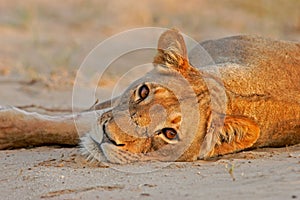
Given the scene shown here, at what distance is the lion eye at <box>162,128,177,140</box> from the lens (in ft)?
13.8

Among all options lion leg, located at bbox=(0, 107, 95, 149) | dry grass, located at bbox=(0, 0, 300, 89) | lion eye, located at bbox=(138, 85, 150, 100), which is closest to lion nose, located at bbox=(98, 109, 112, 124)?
lion eye, located at bbox=(138, 85, 150, 100)

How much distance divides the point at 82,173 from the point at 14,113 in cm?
121

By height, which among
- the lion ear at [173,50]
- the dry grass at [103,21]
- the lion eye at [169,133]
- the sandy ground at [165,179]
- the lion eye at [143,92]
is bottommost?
the sandy ground at [165,179]

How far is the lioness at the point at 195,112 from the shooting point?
4188mm

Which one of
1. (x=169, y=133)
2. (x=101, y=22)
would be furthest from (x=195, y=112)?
(x=101, y=22)

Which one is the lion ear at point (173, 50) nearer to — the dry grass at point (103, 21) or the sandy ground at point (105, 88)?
the sandy ground at point (105, 88)

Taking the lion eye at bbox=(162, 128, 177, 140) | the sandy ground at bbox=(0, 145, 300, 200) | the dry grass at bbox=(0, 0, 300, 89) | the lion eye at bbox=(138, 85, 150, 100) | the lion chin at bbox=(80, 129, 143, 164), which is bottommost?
the sandy ground at bbox=(0, 145, 300, 200)

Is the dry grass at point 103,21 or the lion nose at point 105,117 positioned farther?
the dry grass at point 103,21

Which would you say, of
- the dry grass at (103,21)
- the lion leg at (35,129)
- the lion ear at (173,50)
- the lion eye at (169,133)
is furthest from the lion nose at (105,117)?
the dry grass at (103,21)

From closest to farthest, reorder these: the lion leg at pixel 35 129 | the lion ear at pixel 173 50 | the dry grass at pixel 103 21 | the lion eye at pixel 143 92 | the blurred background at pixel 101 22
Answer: the lion eye at pixel 143 92, the lion ear at pixel 173 50, the lion leg at pixel 35 129, the blurred background at pixel 101 22, the dry grass at pixel 103 21

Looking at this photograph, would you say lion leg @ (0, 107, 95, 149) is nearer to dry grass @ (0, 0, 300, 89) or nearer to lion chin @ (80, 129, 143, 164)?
lion chin @ (80, 129, 143, 164)

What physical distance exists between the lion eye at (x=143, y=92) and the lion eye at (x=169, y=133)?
220 mm

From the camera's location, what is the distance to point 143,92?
4.32m

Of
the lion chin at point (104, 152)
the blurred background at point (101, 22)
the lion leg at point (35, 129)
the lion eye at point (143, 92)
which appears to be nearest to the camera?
the lion chin at point (104, 152)
